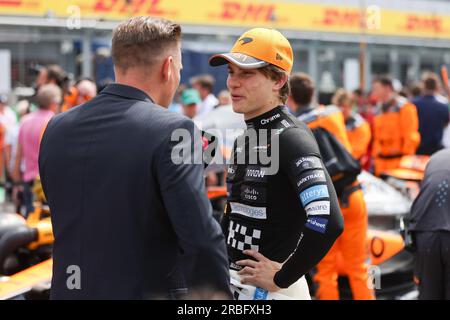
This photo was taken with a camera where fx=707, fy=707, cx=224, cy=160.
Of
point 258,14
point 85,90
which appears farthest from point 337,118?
point 258,14

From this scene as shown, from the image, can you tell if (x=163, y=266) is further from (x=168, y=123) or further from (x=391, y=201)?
(x=391, y=201)

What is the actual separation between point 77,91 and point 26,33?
487 inches

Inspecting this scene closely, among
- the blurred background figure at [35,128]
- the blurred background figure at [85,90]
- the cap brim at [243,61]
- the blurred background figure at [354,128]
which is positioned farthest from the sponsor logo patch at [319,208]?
the blurred background figure at [354,128]

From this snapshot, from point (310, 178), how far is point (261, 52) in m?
0.59

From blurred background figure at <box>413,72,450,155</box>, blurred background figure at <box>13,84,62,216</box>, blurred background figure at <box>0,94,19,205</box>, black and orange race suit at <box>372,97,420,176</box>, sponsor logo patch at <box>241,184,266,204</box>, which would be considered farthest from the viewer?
blurred background figure at <box>0,94,19,205</box>

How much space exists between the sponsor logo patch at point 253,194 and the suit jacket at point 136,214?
2.16 ft

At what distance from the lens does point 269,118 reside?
9.36 feet

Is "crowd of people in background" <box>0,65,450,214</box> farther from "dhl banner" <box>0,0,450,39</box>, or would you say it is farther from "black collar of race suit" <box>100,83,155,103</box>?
"dhl banner" <box>0,0,450,39</box>

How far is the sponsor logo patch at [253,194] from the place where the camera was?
108 inches

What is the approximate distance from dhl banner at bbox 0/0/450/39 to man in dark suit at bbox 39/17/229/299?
47.0 ft

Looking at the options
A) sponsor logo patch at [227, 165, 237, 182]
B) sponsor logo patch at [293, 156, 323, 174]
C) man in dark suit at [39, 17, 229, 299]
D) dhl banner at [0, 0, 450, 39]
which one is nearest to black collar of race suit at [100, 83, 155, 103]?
man in dark suit at [39, 17, 229, 299]

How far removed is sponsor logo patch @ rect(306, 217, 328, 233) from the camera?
8.31ft

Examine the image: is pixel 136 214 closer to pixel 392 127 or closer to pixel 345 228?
pixel 345 228
